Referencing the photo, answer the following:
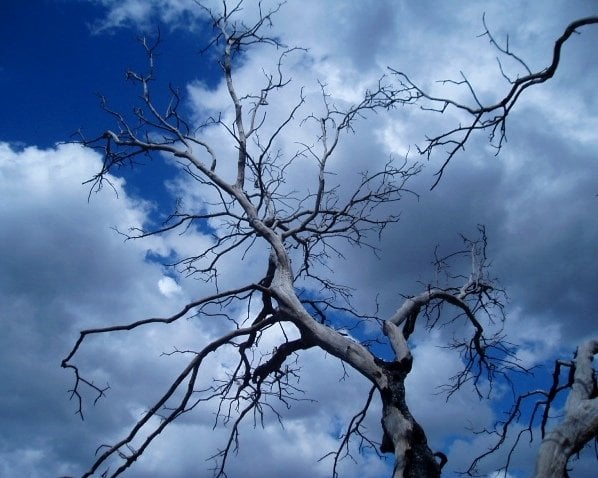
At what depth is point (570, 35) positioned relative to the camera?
2.74 metres

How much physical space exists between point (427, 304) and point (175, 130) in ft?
12.3

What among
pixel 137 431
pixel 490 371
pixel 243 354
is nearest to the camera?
pixel 137 431

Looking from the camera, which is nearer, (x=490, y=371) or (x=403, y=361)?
(x=403, y=361)

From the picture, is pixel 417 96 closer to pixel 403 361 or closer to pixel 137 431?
pixel 403 361

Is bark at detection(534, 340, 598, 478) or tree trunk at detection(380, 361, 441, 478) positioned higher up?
tree trunk at detection(380, 361, 441, 478)

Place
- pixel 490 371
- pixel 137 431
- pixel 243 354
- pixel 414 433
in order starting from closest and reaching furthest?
pixel 414 433
pixel 137 431
pixel 243 354
pixel 490 371

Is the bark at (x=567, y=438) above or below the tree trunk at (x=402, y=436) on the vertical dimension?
below

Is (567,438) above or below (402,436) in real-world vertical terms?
below

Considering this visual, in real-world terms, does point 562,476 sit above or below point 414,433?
below

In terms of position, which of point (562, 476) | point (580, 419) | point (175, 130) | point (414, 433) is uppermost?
point (175, 130)

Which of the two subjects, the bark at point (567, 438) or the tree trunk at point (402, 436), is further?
the tree trunk at point (402, 436)

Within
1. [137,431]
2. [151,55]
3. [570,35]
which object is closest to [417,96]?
[570,35]

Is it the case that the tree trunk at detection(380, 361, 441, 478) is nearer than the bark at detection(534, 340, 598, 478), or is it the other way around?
the bark at detection(534, 340, 598, 478)

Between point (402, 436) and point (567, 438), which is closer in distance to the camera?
point (567, 438)
